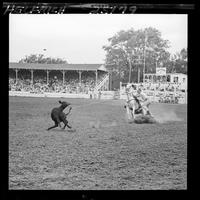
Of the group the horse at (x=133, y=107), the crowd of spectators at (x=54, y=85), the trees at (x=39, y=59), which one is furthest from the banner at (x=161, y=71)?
the trees at (x=39, y=59)

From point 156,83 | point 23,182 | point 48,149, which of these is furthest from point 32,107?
point 156,83

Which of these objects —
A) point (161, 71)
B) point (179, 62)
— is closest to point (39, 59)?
point (161, 71)

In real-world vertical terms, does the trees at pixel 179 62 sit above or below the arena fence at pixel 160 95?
above

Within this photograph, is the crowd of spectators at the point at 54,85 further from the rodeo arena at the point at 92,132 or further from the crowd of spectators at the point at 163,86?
the crowd of spectators at the point at 163,86

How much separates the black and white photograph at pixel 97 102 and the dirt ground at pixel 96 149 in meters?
0.01

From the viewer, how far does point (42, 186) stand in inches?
179

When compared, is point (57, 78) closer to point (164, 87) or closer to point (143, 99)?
point (143, 99)

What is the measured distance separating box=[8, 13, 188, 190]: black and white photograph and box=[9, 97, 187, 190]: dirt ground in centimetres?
1

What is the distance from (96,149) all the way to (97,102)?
548 mm

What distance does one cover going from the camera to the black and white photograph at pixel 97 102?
14.9 feet

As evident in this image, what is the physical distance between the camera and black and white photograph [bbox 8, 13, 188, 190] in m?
4.55

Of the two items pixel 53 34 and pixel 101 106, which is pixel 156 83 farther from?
pixel 53 34

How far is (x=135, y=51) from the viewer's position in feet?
15.6
